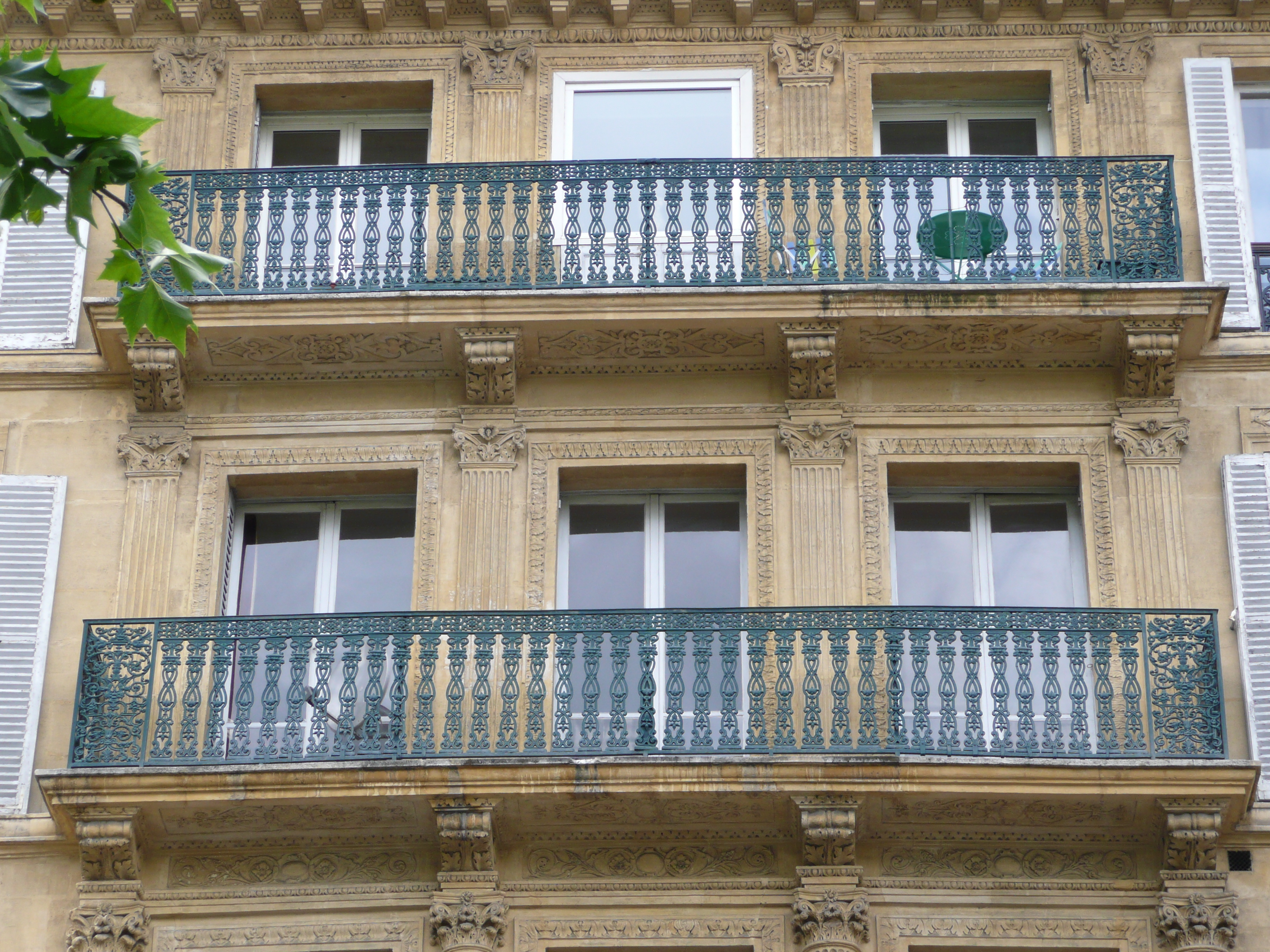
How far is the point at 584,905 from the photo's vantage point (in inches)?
560

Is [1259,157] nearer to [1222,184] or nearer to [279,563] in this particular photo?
[1222,184]

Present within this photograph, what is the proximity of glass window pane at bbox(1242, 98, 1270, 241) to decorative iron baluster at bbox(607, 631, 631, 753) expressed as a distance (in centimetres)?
544

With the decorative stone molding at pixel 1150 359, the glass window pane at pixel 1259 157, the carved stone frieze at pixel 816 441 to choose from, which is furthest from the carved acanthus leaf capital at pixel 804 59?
the decorative stone molding at pixel 1150 359

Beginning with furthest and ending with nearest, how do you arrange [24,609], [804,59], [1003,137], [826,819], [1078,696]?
1. [1003,137]
2. [804,59]
3. [24,609]
4. [1078,696]
5. [826,819]

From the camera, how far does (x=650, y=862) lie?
1434 cm

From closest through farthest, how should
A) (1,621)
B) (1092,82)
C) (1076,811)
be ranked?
(1076,811), (1,621), (1092,82)

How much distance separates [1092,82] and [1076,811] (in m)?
5.52

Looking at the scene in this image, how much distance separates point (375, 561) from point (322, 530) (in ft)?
1.45

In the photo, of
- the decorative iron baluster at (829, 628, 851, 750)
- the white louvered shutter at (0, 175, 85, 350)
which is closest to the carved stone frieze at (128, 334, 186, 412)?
the white louvered shutter at (0, 175, 85, 350)

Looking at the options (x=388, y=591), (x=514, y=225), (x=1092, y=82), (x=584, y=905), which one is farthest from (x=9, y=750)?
(x=1092, y=82)

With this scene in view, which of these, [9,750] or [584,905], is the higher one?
[9,750]

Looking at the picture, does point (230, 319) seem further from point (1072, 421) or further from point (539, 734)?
point (1072, 421)

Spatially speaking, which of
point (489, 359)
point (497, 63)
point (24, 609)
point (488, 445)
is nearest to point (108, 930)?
point (24, 609)

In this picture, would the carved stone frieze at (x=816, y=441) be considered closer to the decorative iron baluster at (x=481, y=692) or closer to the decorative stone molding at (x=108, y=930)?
the decorative iron baluster at (x=481, y=692)
